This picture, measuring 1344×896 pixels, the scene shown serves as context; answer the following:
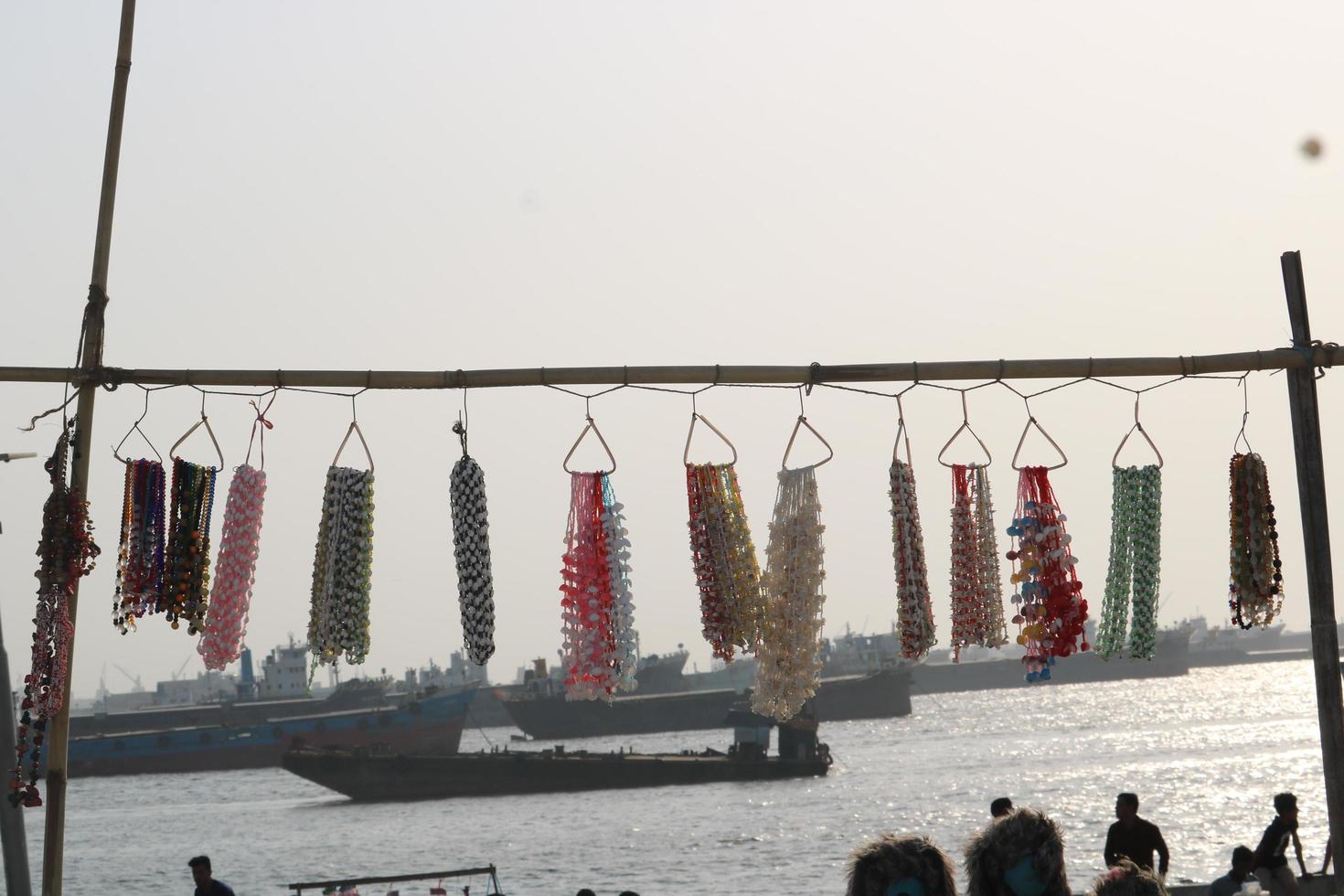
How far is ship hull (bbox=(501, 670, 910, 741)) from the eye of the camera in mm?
102062

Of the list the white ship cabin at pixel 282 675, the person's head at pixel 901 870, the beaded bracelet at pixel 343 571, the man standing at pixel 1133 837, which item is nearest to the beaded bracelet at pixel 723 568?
the beaded bracelet at pixel 343 571

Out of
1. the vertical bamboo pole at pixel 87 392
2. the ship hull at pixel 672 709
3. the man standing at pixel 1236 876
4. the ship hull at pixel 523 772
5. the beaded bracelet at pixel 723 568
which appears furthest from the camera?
the ship hull at pixel 672 709

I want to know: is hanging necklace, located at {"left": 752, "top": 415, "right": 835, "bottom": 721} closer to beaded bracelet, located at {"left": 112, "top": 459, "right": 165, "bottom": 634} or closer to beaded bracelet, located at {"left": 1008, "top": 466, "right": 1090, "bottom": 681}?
beaded bracelet, located at {"left": 1008, "top": 466, "right": 1090, "bottom": 681}

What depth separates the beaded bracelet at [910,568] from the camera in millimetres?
5938

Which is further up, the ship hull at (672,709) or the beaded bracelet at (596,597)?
the beaded bracelet at (596,597)

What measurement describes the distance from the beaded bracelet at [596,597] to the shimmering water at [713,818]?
2451 centimetres

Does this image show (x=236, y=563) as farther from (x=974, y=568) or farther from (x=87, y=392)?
(x=974, y=568)

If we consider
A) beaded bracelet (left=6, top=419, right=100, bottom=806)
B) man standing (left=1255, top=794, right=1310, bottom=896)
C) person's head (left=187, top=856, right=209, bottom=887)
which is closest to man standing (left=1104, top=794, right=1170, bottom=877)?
Result: man standing (left=1255, top=794, right=1310, bottom=896)

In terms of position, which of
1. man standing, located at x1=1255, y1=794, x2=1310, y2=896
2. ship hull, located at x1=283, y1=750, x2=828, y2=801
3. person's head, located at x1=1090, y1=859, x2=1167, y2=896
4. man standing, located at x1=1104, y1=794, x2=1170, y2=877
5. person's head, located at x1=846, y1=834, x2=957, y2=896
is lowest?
ship hull, located at x1=283, y1=750, x2=828, y2=801

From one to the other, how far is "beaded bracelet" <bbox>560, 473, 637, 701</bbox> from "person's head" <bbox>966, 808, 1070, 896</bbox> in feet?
7.20

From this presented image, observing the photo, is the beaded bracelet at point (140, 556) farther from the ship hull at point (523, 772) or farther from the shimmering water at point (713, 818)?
the ship hull at point (523, 772)

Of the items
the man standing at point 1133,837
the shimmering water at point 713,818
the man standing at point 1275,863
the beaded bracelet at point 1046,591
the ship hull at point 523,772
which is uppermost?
the beaded bracelet at point 1046,591

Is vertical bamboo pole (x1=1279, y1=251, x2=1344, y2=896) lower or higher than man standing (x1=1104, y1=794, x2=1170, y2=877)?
higher

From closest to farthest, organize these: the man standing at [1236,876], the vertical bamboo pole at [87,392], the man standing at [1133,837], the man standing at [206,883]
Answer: the vertical bamboo pole at [87,392] → the man standing at [206,883] → the man standing at [1133,837] → the man standing at [1236,876]
